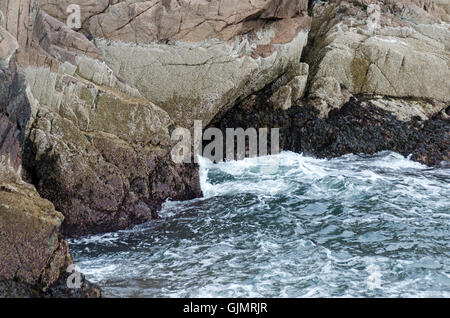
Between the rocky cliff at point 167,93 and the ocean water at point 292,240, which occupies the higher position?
the rocky cliff at point 167,93

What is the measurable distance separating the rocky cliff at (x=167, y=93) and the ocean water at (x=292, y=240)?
105 centimetres

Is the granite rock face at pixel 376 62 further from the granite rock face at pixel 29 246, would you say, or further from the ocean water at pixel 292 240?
the granite rock face at pixel 29 246

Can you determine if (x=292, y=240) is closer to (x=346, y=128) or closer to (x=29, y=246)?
(x=29, y=246)

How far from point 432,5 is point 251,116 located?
884cm

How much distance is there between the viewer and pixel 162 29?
55.8ft

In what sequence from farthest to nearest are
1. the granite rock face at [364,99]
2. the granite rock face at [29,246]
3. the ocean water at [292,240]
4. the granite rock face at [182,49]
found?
the granite rock face at [364,99]
the granite rock face at [182,49]
the ocean water at [292,240]
the granite rock face at [29,246]

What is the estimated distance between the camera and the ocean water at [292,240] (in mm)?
9273

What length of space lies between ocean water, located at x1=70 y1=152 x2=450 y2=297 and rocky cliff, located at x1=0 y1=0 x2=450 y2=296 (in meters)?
1.05

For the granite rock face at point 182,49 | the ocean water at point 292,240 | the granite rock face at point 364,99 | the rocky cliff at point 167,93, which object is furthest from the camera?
the granite rock face at point 364,99

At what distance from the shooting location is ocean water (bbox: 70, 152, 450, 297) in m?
9.27

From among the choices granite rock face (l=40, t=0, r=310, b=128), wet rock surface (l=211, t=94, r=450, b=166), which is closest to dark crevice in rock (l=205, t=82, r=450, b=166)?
wet rock surface (l=211, t=94, r=450, b=166)

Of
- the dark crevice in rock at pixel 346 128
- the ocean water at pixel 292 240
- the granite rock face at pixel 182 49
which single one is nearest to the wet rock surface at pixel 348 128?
the dark crevice in rock at pixel 346 128

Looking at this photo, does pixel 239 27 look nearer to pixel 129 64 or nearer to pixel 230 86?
pixel 230 86

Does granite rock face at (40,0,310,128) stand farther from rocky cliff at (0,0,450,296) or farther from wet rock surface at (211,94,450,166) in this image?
wet rock surface at (211,94,450,166)
